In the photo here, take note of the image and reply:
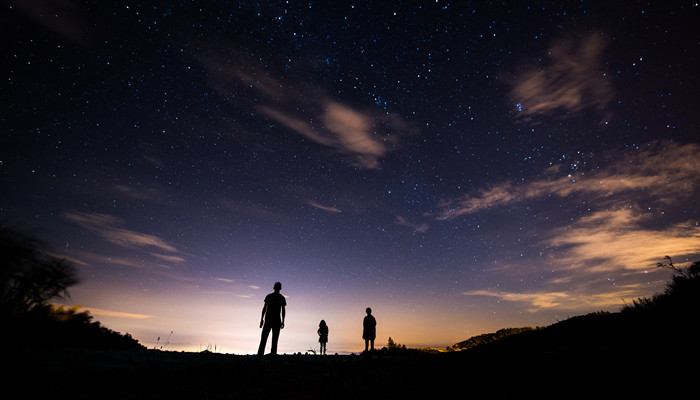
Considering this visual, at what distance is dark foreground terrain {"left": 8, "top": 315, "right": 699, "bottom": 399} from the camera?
449 centimetres

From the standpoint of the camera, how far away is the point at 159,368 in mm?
6230

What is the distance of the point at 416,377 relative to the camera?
6.05 m

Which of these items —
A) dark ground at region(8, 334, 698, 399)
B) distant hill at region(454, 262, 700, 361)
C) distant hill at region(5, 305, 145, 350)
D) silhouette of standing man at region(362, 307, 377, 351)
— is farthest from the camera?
silhouette of standing man at region(362, 307, 377, 351)

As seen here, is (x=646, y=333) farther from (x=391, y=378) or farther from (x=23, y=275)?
(x=23, y=275)

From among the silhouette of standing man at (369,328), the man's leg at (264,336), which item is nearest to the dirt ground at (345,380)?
the man's leg at (264,336)

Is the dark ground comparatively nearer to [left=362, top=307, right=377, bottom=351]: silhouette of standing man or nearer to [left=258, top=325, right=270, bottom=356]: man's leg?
[left=258, top=325, right=270, bottom=356]: man's leg

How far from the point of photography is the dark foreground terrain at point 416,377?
4.49m

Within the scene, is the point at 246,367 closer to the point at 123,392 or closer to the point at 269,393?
the point at 269,393

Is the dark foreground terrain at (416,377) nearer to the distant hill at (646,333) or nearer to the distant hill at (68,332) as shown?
the distant hill at (646,333)

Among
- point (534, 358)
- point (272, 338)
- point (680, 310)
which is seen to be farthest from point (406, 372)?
point (680, 310)

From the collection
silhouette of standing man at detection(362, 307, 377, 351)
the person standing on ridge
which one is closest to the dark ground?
silhouette of standing man at detection(362, 307, 377, 351)

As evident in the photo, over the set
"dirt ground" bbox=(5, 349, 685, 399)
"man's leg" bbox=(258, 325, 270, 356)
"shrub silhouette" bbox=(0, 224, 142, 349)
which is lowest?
"dirt ground" bbox=(5, 349, 685, 399)

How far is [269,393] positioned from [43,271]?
5.13 metres

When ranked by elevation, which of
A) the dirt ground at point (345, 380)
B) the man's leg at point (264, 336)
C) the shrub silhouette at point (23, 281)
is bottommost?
the dirt ground at point (345, 380)
